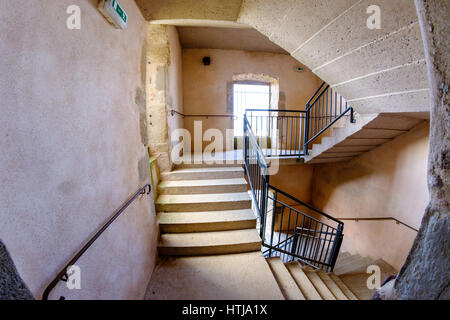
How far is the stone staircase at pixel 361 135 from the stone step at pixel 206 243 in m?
2.20

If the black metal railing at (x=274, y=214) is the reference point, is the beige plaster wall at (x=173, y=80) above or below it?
above

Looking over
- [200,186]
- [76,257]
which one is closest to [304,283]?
[200,186]

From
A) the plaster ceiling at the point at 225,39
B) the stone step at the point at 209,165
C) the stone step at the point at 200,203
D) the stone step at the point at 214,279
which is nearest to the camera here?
the stone step at the point at 214,279

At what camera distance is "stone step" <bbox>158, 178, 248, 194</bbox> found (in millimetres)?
2723

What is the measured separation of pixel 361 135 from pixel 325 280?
2.25 meters

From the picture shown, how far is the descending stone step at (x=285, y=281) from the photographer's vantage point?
1.87m

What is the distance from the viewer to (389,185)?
3391 millimetres

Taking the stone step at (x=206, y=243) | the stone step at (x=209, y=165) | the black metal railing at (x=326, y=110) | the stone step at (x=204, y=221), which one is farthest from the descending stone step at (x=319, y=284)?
the black metal railing at (x=326, y=110)

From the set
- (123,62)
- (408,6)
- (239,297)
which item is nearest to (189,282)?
(239,297)

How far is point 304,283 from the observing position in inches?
85.6

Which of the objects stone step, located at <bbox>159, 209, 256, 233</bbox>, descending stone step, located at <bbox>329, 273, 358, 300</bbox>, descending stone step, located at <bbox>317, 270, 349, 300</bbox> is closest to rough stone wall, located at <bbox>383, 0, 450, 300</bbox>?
stone step, located at <bbox>159, 209, 256, 233</bbox>

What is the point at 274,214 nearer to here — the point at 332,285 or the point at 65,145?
the point at 332,285

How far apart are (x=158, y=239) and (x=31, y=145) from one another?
1839 mm

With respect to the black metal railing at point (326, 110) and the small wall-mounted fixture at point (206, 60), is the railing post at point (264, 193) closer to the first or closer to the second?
the black metal railing at point (326, 110)
